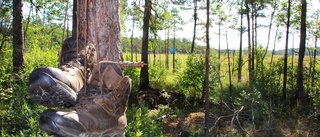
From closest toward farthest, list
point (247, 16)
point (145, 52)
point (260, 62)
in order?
point (145, 52) → point (260, 62) → point (247, 16)

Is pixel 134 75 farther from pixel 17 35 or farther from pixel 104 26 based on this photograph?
pixel 104 26

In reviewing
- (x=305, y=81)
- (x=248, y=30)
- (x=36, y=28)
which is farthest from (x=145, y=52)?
(x=248, y=30)

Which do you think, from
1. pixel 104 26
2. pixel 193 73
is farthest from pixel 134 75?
pixel 104 26

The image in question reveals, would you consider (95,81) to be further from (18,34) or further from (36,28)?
(36,28)

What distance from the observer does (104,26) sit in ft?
5.37

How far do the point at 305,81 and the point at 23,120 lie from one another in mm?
14529

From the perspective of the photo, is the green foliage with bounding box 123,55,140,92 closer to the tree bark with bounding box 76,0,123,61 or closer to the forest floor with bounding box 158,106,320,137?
the forest floor with bounding box 158,106,320,137

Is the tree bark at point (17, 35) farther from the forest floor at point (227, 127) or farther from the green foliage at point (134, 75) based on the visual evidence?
the forest floor at point (227, 127)

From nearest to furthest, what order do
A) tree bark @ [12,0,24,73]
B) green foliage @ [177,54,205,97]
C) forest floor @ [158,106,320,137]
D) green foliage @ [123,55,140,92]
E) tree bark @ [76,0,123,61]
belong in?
1. tree bark @ [76,0,123,61]
2. tree bark @ [12,0,24,73]
3. forest floor @ [158,106,320,137]
4. green foliage @ [177,54,205,97]
5. green foliage @ [123,55,140,92]

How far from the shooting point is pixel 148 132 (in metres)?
3.55

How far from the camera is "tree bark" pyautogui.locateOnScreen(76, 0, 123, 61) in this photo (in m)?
1.62

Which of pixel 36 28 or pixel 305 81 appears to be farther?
pixel 305 81

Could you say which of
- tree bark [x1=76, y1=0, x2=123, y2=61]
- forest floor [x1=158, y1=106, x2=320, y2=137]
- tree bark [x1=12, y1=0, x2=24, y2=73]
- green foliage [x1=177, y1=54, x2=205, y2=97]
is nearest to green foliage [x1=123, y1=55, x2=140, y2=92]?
green foliage [x1=177, y1=54, x2=205, y2=97]

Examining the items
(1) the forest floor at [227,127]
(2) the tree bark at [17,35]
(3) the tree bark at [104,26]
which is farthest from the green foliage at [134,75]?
(3) the tree bark at [104,26]
